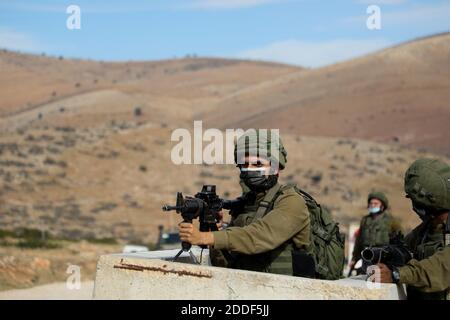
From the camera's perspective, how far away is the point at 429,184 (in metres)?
4.82

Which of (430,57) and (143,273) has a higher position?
(430,57)

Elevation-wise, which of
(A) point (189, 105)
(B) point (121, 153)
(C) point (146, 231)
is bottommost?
(C) point (146, 231)

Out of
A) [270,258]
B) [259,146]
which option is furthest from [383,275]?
[259,146]

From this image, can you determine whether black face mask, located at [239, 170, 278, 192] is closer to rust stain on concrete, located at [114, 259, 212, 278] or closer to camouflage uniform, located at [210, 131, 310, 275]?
camouflage uniform, located at [210, 131, 310, 275]

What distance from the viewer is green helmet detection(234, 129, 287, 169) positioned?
5.23 meters

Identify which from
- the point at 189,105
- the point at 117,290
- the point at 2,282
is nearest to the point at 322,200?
the point at 2,282

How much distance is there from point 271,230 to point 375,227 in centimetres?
749

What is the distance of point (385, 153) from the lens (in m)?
→ 50.7

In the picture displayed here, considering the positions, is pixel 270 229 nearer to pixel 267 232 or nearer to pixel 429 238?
pixel 267 232

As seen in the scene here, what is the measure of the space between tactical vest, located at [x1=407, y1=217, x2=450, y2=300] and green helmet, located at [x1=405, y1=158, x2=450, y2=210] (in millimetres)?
160

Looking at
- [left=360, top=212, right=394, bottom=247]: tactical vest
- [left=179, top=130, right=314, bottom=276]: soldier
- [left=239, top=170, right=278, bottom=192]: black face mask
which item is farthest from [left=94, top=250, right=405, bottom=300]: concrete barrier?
[left=360, top=212, right=394, bottom=247]: tactical vest
